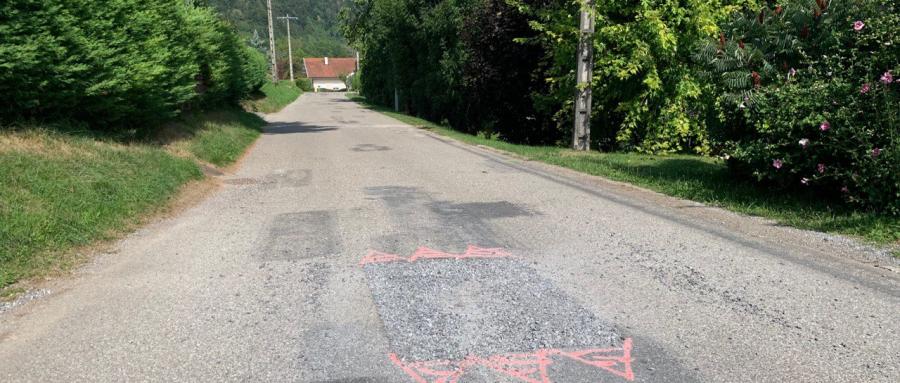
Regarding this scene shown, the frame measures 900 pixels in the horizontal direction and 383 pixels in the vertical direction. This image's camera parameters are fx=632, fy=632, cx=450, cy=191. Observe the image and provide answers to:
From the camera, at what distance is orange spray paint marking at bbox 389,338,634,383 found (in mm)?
3449

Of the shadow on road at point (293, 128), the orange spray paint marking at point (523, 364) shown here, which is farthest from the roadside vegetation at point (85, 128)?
the shadow on road at point (293, 128)

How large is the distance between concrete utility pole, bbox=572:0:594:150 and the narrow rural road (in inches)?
308

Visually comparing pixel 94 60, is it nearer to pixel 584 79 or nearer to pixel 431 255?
pixel 431 255

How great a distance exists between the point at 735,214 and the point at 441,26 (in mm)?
22303

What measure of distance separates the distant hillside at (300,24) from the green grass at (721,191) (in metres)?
118

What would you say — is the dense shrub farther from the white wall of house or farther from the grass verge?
the white wall of house

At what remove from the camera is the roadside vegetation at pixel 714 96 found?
7.31 metres

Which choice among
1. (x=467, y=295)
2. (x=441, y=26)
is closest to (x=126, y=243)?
(x=467, y=295)

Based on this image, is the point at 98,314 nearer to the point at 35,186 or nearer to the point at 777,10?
the point at 35,186

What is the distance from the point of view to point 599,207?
27.4ft

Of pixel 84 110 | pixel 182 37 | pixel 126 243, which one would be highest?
pixel 182 37

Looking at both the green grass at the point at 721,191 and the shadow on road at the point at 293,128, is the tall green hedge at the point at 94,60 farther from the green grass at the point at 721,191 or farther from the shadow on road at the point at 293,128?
the shadow on road at the point at 293,128

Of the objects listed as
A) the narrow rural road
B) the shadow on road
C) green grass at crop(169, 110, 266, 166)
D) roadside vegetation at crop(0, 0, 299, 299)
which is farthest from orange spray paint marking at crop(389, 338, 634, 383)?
the shadow on road

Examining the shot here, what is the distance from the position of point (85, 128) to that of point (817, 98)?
10.5 meters
